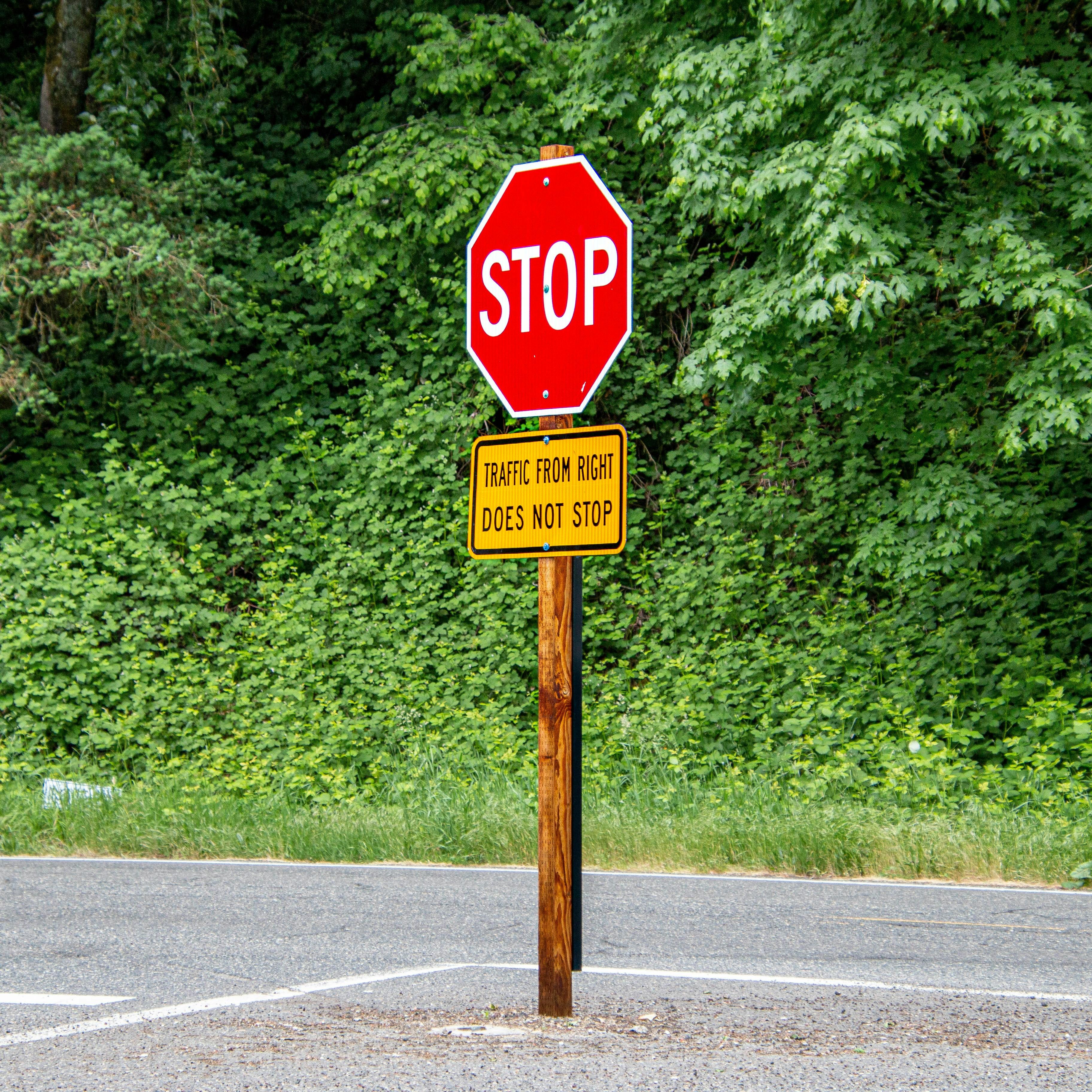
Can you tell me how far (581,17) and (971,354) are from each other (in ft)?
18.8

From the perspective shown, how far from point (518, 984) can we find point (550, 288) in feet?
10.2

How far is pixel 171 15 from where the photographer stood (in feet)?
57.9

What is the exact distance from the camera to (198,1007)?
5.37 meters

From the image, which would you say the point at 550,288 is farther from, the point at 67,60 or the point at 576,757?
the point at 67,60

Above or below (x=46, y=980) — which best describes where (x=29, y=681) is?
above

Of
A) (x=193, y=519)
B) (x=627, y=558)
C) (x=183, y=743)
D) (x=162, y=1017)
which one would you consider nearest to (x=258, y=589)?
(x=193, y=519)

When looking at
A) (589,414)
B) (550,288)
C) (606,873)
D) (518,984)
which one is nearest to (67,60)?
(589,414)

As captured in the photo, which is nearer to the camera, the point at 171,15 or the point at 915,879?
the point at 915,879

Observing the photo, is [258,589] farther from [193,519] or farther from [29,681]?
[29,681]

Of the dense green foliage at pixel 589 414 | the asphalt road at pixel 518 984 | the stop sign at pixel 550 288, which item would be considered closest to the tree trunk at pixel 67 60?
the dense green foliage at pixel 589 414

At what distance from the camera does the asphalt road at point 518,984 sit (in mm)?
4242

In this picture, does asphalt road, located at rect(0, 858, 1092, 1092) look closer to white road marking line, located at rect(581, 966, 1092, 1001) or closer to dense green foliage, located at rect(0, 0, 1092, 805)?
white road marking line, located at rect(581, 966, 1092, 1001)

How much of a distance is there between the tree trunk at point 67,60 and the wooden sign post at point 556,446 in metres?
14.1

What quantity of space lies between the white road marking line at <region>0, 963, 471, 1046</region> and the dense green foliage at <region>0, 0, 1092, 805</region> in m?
6.47
